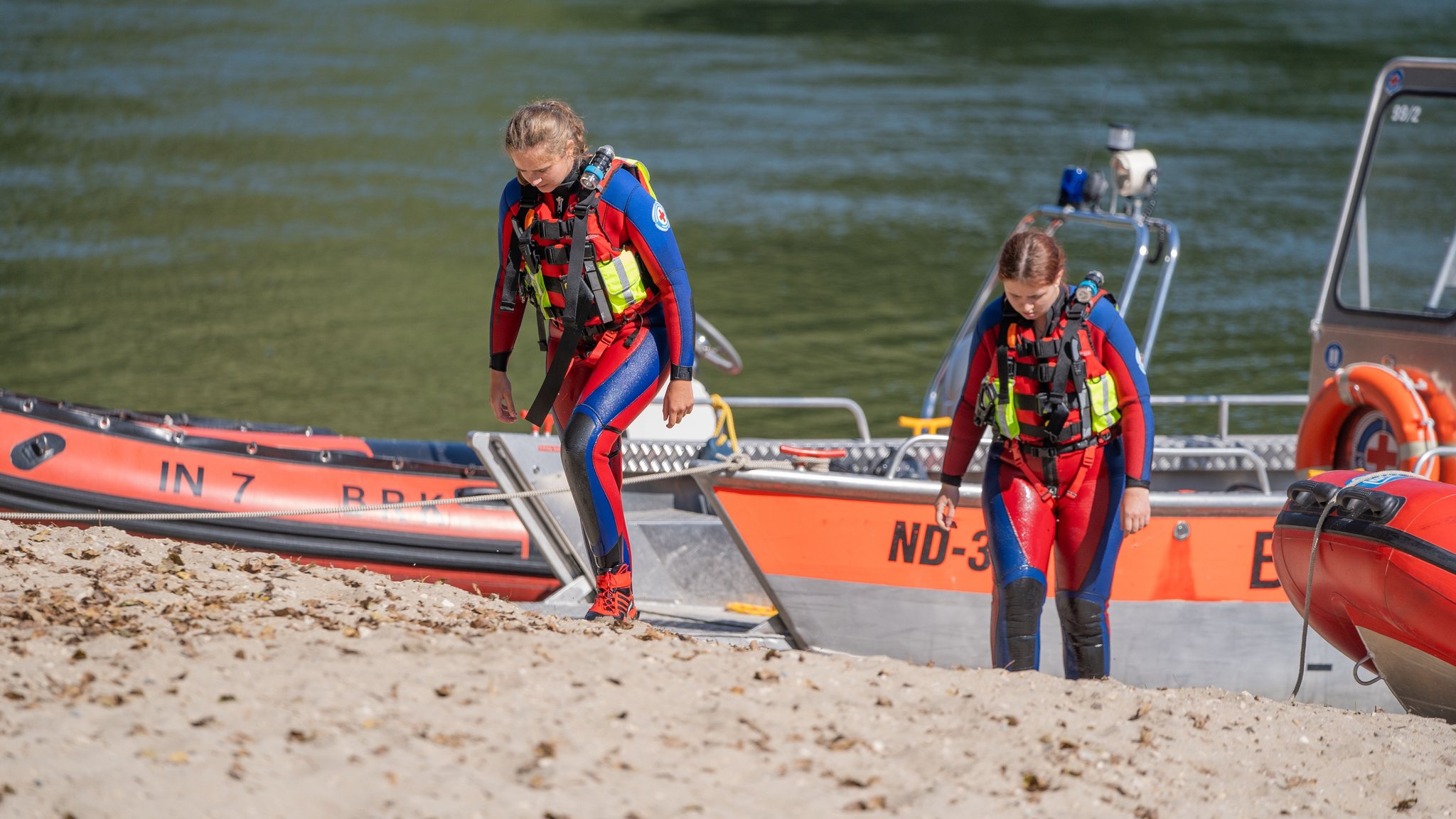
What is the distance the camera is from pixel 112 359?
1114 cm

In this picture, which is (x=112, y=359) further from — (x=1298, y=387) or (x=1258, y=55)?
(x=1258, y=55)

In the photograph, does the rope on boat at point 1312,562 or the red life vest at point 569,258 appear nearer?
the red life vest at point 569,258

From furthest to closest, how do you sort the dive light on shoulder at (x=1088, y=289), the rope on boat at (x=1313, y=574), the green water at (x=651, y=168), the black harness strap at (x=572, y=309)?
1. the green water at (x=651, y=168)
2. the rope on boat at (x=1313, y=574)
3. the black harness strap at (x=572, y=309)
4. the dive light on shoulder at (x=1088, y=289)

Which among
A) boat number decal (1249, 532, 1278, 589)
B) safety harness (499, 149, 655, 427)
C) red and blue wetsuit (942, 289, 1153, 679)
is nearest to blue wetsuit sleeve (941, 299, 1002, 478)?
red and blue wetsuit (942, 289, 1153, 679)

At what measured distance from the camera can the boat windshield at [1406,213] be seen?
5.66 metres

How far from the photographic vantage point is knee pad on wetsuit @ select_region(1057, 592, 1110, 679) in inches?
162

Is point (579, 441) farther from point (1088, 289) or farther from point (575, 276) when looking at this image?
point (1088, 289)

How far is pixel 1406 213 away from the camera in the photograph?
5.80 metres

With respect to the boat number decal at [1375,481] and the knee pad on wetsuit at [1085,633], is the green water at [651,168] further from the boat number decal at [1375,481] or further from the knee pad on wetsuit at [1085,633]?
the knee pad on wetsuit at [1085,633]

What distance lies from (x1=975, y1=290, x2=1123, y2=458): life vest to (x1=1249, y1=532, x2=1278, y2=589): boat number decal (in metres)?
1.38

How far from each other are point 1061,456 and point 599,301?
1470mm

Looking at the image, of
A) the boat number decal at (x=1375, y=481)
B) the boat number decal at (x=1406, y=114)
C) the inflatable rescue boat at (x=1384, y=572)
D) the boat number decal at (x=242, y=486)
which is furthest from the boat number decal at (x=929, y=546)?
the boat number decal at (x=242, y=486)

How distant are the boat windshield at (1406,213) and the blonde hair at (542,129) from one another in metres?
3.54

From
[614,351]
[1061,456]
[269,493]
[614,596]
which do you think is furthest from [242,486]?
[1061,456]
